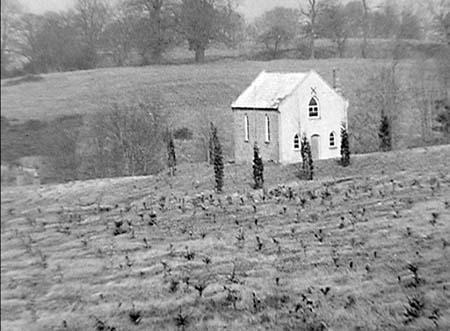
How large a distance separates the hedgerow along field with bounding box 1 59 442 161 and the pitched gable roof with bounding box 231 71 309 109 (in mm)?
24

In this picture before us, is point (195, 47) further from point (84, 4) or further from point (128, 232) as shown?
point (128, 232)

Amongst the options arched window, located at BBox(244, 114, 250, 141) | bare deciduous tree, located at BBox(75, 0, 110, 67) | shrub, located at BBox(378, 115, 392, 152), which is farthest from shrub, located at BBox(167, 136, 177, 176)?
shrub, located at BBox(378, 115, 392, 152)

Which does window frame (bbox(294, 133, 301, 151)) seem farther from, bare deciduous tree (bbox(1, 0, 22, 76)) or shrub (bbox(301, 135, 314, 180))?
bare deciduous tree (bbox(1, 0, 22, 76))

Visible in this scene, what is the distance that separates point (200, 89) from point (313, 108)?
423mm

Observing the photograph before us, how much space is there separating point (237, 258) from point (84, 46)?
0.96 m

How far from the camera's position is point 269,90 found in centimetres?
244

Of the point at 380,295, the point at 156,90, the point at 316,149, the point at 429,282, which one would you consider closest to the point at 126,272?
the point at 156,90

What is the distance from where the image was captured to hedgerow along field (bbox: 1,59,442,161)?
221 centimetres

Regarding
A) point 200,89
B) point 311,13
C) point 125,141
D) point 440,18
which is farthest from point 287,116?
point 440,18

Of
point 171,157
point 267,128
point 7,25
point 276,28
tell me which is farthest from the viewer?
point 276,28

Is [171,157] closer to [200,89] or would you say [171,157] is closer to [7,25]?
[200,89]

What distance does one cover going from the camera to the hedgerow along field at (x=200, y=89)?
2.21 m

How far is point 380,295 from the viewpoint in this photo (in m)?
2.60

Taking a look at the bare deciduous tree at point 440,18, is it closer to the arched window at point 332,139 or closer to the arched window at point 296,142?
the arched window at point 332,139
